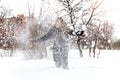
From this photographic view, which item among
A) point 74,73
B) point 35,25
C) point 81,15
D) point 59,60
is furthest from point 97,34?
point 74,73

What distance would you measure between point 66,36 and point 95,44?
11.3 metres

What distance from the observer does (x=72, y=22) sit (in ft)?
59.4

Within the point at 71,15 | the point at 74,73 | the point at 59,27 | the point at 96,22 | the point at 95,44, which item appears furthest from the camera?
the point at 95,44

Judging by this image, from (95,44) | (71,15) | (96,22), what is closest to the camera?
(71,15)

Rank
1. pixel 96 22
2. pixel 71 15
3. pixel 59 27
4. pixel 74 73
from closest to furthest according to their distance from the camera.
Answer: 1. pixel 74 73
2. pixel 59 27
3. pixel 71 15
4. pixel 96 22

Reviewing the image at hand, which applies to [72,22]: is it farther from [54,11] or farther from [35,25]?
[35,25]

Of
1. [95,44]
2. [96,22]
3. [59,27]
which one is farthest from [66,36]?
[95,44]

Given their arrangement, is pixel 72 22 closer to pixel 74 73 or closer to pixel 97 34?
pixel 97 34

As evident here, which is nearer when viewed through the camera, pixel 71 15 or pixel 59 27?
pixel 59 27

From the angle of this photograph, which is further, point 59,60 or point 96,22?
point 96,22

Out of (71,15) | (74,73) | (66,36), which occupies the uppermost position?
(71,15)

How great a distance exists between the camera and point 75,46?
2027cm

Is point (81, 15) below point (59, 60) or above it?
above

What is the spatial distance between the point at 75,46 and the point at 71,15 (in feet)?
8.76
